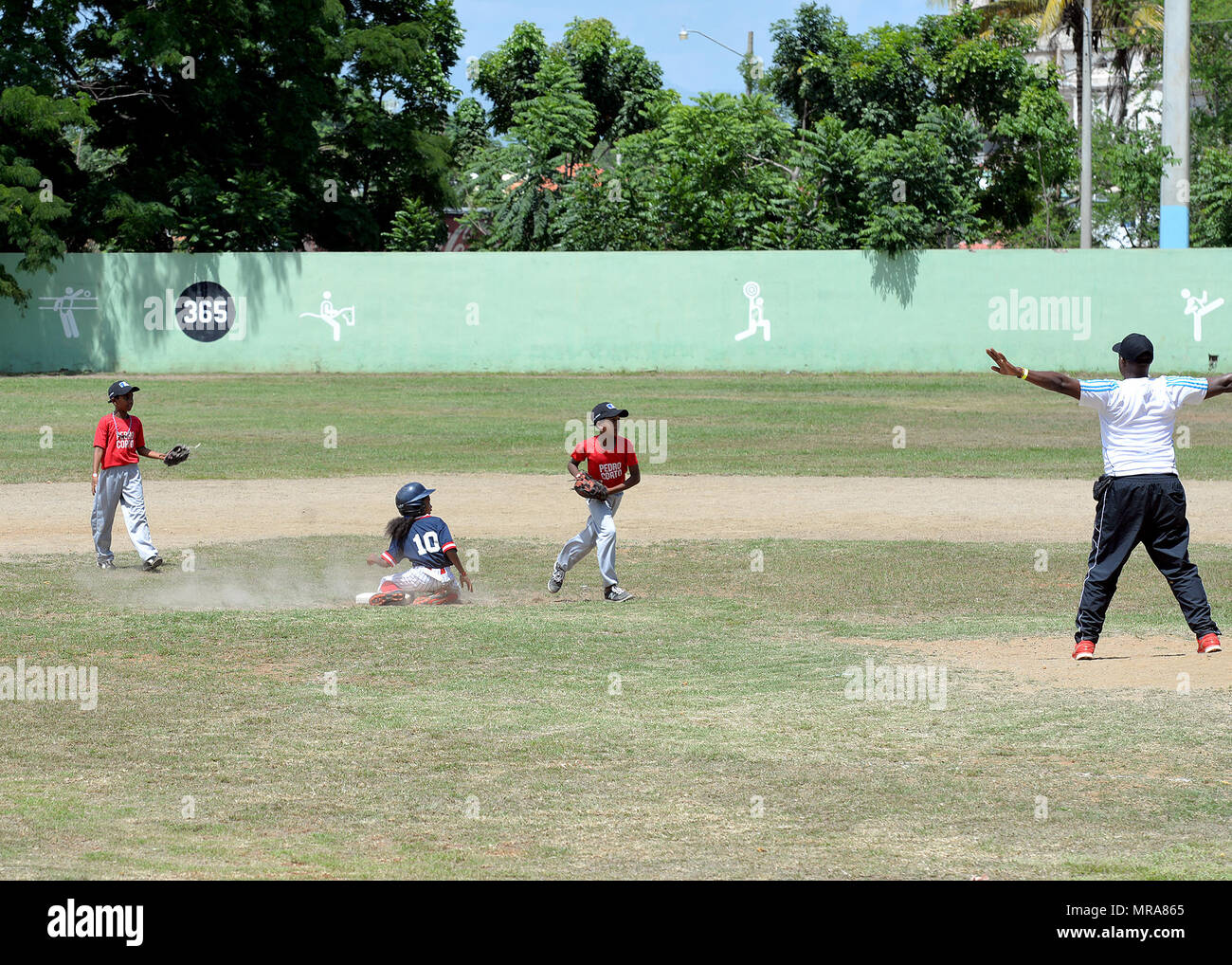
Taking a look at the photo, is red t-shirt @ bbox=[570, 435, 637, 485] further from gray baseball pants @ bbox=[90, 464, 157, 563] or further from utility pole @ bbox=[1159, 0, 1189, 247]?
utility pole @ bbox=[1159, 0, 1189, 247]

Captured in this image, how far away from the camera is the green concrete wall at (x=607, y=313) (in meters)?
37.7

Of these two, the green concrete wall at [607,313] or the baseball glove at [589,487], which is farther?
Answer: the green concrete wall at [607,313]

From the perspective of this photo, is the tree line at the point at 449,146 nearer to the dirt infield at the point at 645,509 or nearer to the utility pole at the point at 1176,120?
the utility pole at the point at 1176,120

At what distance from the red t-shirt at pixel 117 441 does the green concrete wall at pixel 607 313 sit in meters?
23.2

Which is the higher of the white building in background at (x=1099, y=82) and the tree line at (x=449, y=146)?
the white building in background at (x=1099, y=82)

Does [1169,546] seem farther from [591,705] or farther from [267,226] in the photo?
[267,226]

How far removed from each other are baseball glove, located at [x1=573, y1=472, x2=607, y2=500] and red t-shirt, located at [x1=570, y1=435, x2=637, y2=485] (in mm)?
110

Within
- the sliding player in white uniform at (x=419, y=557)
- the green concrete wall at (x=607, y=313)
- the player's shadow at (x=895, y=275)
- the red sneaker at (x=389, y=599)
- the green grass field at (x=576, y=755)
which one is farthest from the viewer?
the player's shadow at (x=895, y=275)

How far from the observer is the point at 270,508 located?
19875 mm

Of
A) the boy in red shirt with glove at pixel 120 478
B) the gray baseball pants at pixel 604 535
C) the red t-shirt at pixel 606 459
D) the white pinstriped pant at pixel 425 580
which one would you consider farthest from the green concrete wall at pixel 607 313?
the white pinstriped pant at pixel 425 580

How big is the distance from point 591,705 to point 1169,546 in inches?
156

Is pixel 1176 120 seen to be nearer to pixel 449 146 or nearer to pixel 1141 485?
pixel 449 146

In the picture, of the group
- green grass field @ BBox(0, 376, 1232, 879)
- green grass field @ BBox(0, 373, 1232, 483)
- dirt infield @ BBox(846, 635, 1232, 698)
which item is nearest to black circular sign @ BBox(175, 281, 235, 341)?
green grass field @ BBox(0, 373, 1232, 483)

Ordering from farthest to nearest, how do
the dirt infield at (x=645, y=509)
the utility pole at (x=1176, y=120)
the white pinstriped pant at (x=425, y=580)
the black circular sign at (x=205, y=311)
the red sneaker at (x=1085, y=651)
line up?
the black circular sign at (x=205, y=311)
the utility pole at (x=1176, y=120)
the dirt infield at (x=645, y=509)
the white pinstriped pant at (x=425, y=580)
the red sneaker at (x=1085, y=651)
